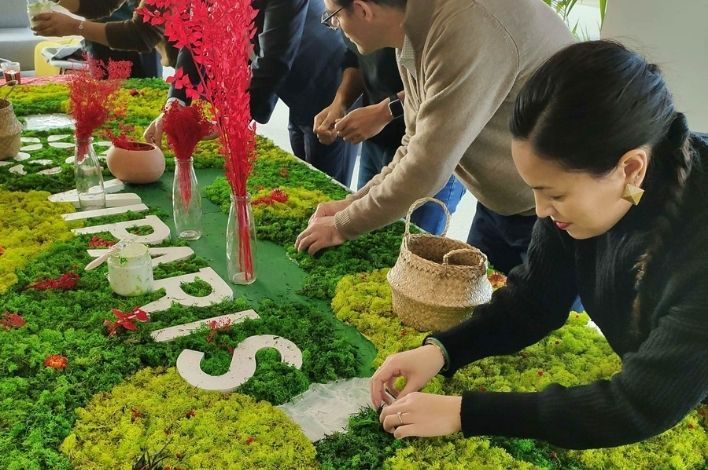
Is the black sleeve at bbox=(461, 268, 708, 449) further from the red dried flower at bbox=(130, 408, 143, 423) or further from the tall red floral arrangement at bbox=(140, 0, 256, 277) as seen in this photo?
the tall red floral arrangement at bbox=(140, 0, 256, 277)

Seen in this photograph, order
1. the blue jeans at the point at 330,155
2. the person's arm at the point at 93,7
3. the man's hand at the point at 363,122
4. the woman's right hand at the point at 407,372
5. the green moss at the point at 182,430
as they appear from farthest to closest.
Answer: the person's arm at the point at 93,7, the blue jeans at the point at 330,155, the man's hand at the point at 363,122, the woman's right hand at the point at 407,372, the green moss at the point at 182,430

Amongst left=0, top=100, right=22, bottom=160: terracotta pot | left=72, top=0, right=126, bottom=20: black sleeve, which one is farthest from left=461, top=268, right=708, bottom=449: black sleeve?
left=72, top=0, right=126, bottom=20: black sleeve

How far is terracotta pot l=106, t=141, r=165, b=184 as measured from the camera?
176cm

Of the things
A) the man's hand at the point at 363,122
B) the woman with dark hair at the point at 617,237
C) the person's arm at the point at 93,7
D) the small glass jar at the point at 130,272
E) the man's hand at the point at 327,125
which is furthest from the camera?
the person's arm at the point at 93,7

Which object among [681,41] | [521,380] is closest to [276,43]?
[521,380]

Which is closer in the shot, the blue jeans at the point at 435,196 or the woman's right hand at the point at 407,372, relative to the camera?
the woman's right hand at the point at 407,372

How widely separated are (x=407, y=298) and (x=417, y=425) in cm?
31

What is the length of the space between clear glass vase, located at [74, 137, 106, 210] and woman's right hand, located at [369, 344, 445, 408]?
3.25 feet

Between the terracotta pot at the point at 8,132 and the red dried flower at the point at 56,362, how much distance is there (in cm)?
110

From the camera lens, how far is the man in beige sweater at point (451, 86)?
1.20m

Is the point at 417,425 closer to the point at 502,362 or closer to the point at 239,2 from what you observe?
the point at 502,362

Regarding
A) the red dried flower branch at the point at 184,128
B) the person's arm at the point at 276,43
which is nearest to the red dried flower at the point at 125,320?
the red dried flower branch at the point at 184,128

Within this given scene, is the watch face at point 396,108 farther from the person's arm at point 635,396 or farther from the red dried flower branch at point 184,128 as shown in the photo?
the person's arm at point 635,396

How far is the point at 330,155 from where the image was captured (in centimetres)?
241
